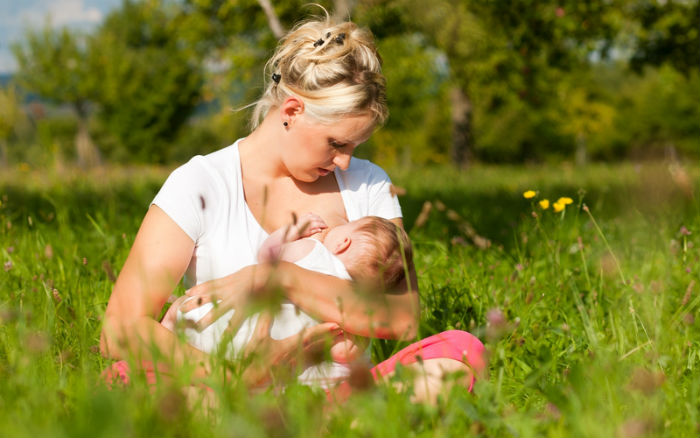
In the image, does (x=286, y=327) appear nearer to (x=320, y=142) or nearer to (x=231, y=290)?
(x=231, y=290)

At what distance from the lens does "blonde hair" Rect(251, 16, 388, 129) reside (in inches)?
100.0

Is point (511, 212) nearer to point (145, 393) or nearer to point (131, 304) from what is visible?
point (131, 304)

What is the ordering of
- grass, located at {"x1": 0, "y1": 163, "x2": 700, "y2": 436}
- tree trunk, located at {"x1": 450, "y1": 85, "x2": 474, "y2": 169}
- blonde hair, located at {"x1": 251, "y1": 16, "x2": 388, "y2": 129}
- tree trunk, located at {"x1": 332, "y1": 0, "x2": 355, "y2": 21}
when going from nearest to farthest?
grass, located at {"x1": 0, "y1": 163, "x2": 700, "y2": 436}
blonde hair, located at {"x1": 251, "y1": 16, "x2": 388, "y2": 129}
tree trunk, located at {"x1": 332, "y1": 0, "x2": 355, "y2": 21}
tree trunk, located at {"x1": 450, "y1": 85, "x2": 474, "y2": 169}

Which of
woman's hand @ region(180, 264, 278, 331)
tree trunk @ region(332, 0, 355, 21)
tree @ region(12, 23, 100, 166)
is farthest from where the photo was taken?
tree @ region(12, 23, 100, 166)

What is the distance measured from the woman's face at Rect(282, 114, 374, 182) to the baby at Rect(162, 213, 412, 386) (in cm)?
29

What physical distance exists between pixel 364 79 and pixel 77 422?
5.53ft

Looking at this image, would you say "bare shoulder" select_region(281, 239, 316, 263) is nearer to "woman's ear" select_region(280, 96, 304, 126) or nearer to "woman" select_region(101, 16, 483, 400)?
"woman" select_region(101, 16, 483, 400)

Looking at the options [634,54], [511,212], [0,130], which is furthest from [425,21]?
[0,130]


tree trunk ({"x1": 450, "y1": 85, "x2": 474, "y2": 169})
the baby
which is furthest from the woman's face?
tree trunk ({"x1": 450, "y1": 85, "x2": 474, "y2": 169})

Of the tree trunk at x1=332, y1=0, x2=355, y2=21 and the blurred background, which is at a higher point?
the tree trunk at x1=332, y1=0, x2=355, y2=21

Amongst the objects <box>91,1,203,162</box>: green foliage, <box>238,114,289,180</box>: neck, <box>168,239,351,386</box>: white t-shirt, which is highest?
<box>238,114,289,180</box>: neck

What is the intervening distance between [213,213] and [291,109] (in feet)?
1.72

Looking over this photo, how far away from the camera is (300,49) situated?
104 inches

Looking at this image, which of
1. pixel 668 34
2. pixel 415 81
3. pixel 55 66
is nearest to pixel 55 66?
pixel 55 66
